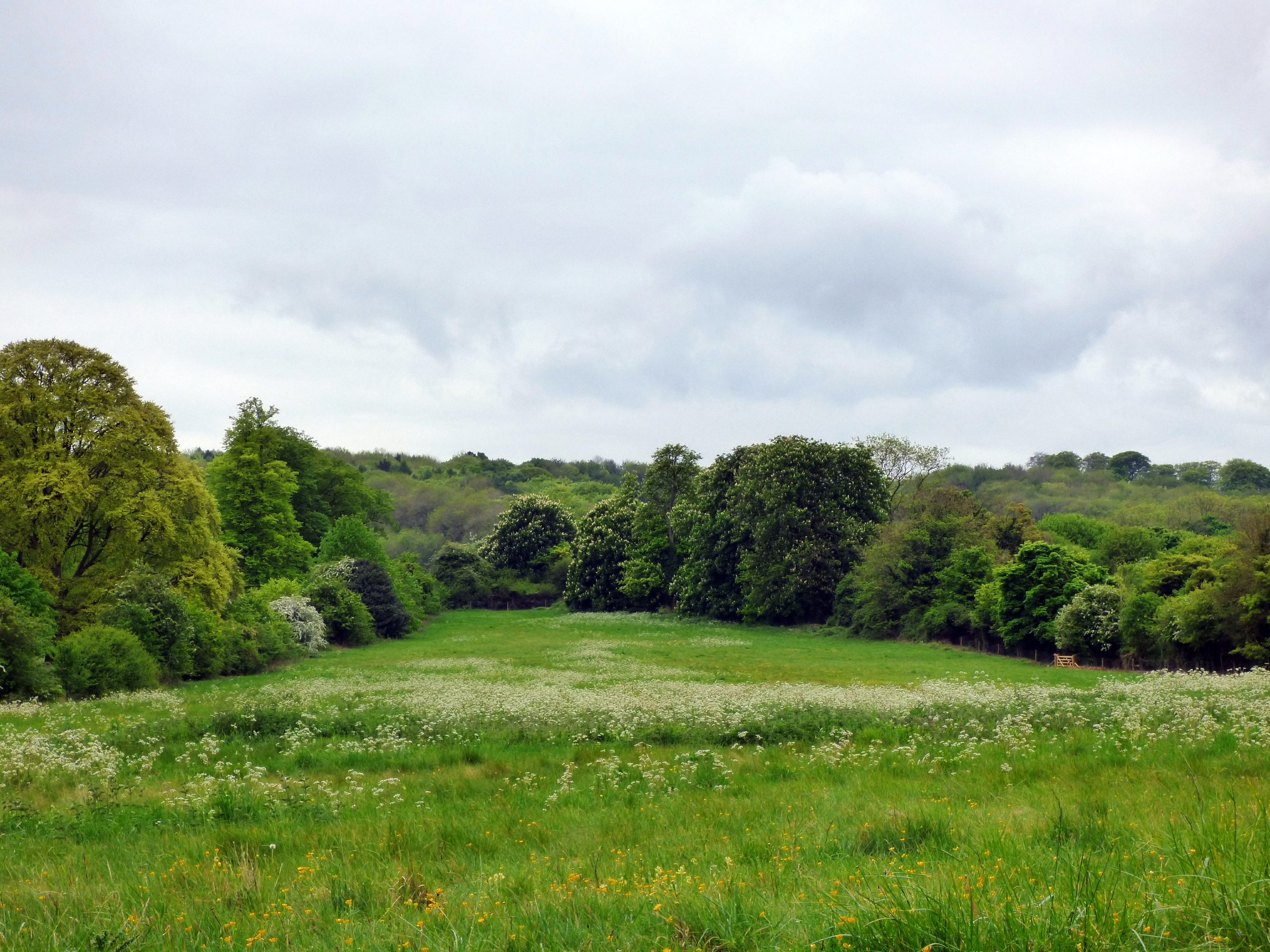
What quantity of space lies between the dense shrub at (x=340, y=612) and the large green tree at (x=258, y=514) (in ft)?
20.6

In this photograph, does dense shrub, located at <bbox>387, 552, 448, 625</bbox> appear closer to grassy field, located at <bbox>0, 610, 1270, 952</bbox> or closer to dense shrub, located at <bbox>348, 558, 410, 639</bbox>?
dense shrub, located at <bbox>348, 558, 410, 639</bbox>

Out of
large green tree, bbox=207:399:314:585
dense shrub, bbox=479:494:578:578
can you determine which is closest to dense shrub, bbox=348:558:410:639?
large green tree, bbox=207:399:314:585

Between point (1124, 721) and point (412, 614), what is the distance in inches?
2111

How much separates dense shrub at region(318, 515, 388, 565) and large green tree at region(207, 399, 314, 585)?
12.6ft

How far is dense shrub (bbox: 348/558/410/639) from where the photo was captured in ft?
174

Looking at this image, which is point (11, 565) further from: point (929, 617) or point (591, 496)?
point (591, 496)

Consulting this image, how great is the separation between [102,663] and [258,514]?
33.2 meters

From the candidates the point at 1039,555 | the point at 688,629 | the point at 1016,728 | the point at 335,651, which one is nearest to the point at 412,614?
the point at 335,651

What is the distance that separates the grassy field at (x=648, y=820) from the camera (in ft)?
13.7

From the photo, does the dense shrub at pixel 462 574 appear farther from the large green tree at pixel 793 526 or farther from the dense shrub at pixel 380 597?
the large green tree at pixel 793 526

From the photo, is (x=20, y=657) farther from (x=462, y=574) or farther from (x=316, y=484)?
(x=462, y=574)

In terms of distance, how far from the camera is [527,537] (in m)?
89.1

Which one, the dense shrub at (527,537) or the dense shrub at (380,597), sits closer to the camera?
the dense shrub at (380,597)

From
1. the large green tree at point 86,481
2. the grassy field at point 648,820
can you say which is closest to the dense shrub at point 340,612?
the large green tree at point 86,481
